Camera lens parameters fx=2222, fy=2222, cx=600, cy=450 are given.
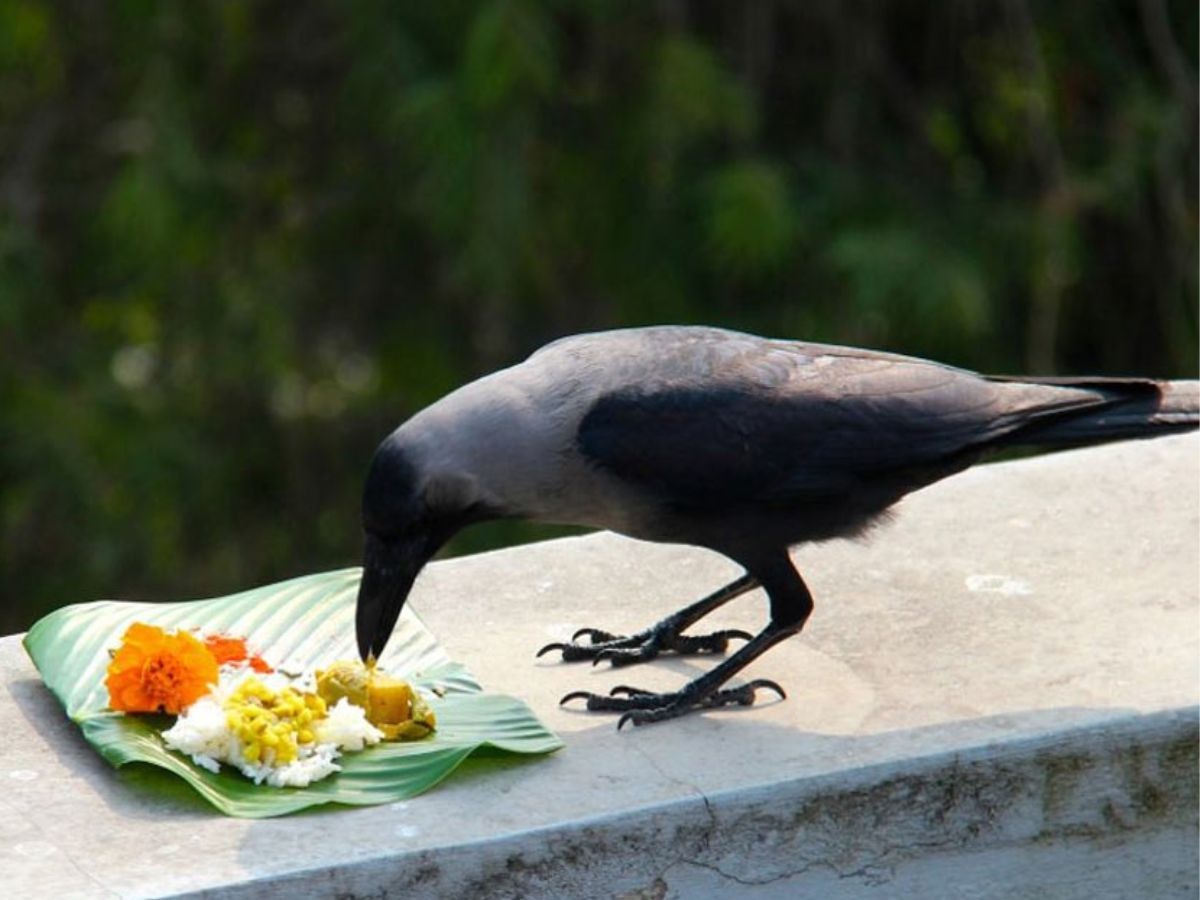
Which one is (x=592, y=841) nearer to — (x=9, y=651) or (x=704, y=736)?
(x=704, y=736)

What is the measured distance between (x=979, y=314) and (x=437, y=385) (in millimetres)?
2196

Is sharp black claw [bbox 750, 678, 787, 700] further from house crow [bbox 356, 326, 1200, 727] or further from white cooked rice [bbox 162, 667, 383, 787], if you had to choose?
white cooked rice [bbox 162, 667, 383, 787]

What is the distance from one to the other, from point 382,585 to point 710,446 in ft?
2.31

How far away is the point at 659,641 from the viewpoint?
15.5 feet

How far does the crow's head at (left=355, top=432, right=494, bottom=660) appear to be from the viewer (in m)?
4.32

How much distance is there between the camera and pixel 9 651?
470 cm

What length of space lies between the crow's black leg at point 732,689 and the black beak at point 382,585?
0.40 meters

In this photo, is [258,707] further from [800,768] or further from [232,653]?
[800,768]

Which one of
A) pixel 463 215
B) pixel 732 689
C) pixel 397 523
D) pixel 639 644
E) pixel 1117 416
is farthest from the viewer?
pixel 463 215

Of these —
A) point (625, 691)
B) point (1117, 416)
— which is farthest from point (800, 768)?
point (1117, 416)

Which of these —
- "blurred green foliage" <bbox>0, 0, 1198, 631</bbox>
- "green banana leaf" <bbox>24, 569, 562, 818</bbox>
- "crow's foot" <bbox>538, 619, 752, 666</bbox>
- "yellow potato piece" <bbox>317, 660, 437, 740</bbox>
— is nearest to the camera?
"green banana leaf" <bbox>24, 569, 562, 818</bbox>

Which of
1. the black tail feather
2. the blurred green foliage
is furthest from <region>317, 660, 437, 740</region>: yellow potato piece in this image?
the blurred green foliage

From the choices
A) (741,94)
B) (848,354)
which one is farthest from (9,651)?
(741,94)

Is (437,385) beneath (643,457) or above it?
beneath
